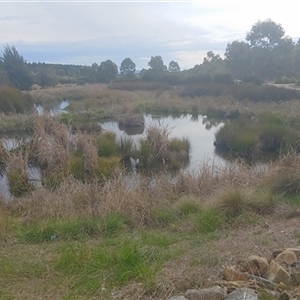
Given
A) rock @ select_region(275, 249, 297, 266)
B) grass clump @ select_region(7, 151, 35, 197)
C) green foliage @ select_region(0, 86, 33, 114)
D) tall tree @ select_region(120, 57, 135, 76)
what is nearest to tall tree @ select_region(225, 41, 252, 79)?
tall tree @ select_region(120, 57, 135, 76)

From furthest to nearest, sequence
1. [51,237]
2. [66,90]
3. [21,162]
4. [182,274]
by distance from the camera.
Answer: [66,90] → [21,162] → [51,237] → [182,274]

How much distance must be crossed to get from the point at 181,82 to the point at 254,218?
37.5 meters

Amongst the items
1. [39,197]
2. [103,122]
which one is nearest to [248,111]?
[103,122]

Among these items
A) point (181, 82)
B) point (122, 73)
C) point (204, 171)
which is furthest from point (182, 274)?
point (122, 73)

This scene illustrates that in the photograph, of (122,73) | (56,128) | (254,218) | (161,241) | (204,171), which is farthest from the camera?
(122,73)

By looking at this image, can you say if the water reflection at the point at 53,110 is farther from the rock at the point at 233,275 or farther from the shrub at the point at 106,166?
the rock at the point at 233,275

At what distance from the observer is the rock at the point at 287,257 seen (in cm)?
298

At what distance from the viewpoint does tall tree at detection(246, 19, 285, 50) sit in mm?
48906

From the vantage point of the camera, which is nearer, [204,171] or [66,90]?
[204,171]

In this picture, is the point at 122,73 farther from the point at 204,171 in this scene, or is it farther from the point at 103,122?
the point at 204,171

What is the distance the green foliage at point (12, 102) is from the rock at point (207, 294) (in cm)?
1955

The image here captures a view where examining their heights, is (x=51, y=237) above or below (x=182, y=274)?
below

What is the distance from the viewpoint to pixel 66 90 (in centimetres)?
3472

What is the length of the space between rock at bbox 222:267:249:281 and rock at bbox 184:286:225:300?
252 millimetres
